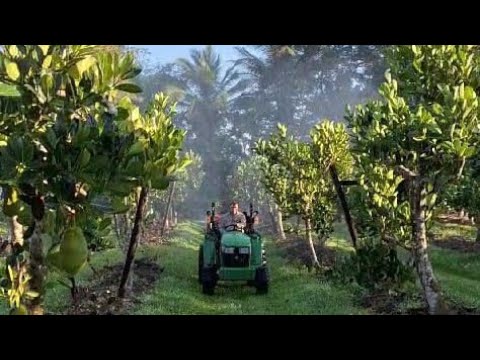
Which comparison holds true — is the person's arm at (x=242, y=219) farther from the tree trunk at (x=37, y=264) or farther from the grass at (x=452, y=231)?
the grass at (x=452, y=231)

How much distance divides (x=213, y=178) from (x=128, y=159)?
1847 centimetres

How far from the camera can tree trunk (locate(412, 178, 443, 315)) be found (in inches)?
196

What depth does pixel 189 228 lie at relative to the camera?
63.2 feet

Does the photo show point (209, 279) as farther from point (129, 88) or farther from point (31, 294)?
point (129, 88)

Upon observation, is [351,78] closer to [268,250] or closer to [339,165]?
[268,250]

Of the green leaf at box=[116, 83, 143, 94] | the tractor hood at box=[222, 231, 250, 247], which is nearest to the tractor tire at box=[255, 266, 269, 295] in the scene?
the tractor hood at box=[222, 231, 250, 247]

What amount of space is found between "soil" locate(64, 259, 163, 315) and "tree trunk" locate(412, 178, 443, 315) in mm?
3719

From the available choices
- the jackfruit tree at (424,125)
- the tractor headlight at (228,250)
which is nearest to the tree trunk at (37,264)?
the jackfruit tree at (424,125)

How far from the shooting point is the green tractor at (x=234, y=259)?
7262 mm

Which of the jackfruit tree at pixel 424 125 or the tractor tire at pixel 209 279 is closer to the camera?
the jackfruit tree at pixel 424 125

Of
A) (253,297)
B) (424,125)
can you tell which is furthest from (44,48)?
(253,297)

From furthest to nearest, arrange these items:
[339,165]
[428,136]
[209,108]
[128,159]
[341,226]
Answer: [209,108]
[341,226]
[339,165]
[428,136]
[128,159]

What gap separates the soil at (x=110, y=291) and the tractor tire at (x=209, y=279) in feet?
3.33
